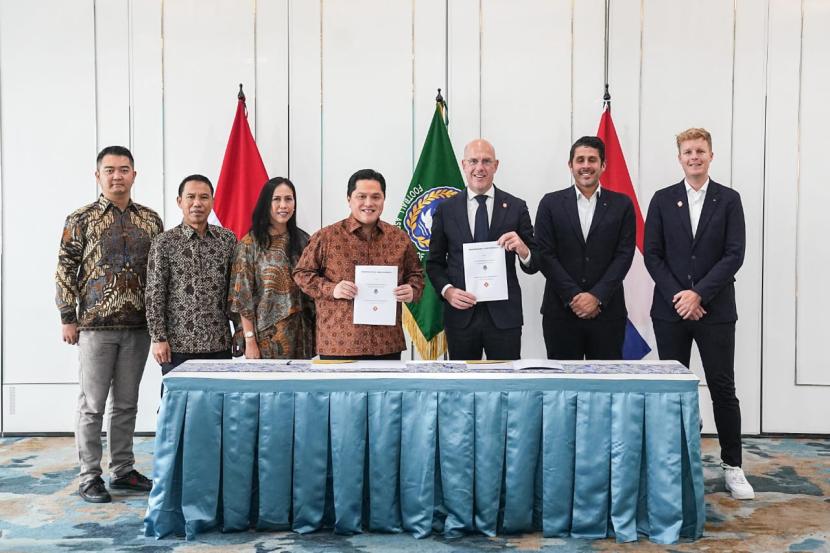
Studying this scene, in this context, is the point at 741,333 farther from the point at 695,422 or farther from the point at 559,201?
the point at 695,422

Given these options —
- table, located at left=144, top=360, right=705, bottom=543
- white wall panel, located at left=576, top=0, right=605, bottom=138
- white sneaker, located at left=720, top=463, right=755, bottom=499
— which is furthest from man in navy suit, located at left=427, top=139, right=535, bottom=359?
white wall panel, located at left=576, top=0, right=605, bottom=138

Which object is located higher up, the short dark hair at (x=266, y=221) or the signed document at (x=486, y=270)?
the short dark hair at (x=266, y=221)

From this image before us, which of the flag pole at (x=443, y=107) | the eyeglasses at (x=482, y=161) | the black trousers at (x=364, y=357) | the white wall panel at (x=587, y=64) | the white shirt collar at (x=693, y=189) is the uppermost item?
the white wall panel at (x=587, y=64)

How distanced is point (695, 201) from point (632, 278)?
0.89m

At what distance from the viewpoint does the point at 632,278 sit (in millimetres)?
4227

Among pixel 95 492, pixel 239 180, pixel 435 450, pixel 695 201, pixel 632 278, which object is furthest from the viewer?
pixel 239 180

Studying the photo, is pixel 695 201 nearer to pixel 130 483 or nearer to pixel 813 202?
pixel 813 202

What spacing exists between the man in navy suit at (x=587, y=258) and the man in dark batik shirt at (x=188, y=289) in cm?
148

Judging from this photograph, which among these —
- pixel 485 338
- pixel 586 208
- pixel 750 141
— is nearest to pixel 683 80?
pixel 750 141

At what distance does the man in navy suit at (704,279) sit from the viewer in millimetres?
3297

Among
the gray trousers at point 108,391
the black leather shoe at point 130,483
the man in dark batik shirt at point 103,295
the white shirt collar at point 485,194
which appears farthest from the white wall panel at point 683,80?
the black leather shoe at point 130,483

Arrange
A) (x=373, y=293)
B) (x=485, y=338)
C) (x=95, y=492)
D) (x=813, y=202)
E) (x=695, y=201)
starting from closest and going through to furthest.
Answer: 1. (x=373, y=293)
2. (x=95, y=492)
3. (x=485, y=338)
4. (x=695, y=201)
5. (x=813, y=202)

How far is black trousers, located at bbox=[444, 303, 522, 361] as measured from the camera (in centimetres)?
329

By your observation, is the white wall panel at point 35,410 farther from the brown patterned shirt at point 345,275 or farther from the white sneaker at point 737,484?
the white sneaker at point 737,484
